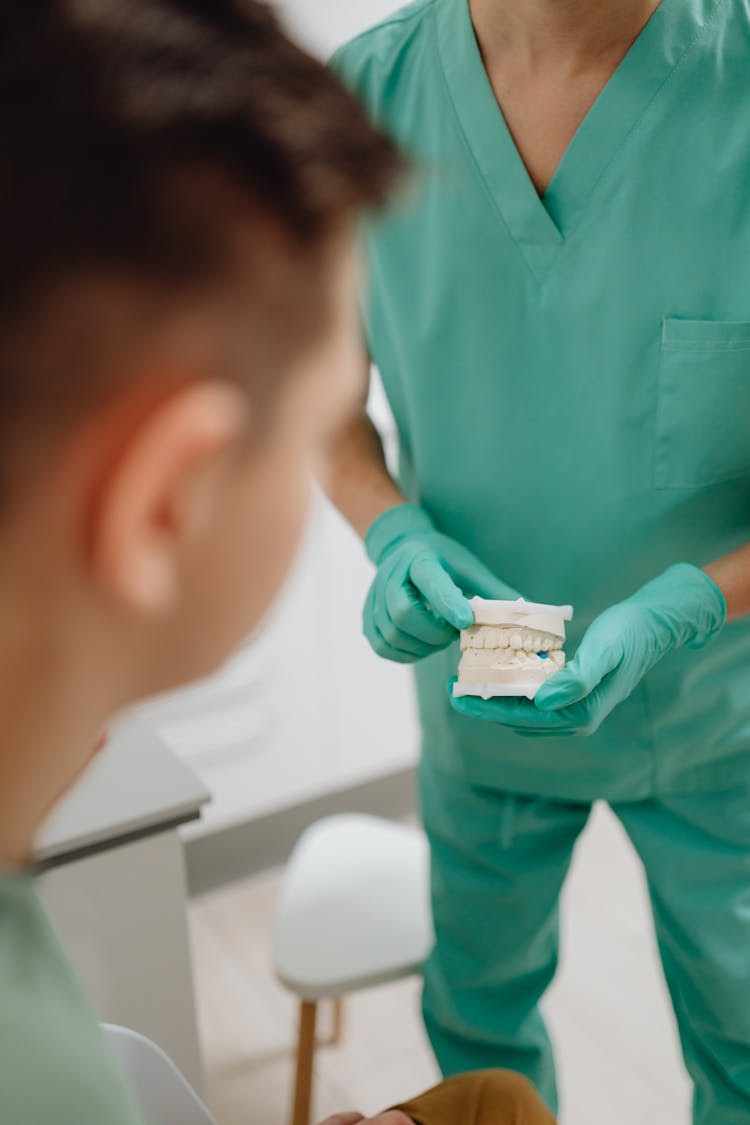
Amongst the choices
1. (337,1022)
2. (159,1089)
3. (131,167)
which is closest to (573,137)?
(131,167)

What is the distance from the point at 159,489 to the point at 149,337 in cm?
6

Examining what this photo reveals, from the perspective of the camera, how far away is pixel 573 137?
3.65 feet

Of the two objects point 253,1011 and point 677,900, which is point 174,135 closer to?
point 677,900

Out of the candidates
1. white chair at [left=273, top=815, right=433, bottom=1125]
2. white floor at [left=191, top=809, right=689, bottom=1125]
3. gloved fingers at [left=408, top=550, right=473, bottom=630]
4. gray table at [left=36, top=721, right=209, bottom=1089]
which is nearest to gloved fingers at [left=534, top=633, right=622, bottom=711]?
gloved fingers at [left=408, top=550, right=473, bottom=630]

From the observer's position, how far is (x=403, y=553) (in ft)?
3.88

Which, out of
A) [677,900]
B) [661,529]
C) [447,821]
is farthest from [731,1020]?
[661,529]

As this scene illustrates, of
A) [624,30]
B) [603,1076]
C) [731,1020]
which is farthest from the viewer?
[603,1076]

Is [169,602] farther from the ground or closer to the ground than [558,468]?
farther from the ground

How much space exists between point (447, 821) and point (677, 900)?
0.87 feet

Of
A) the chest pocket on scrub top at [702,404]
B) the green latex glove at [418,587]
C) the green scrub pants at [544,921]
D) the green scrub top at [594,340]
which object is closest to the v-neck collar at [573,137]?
the green scrub top at [594,340]

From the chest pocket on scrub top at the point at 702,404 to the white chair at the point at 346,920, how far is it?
2.04ft

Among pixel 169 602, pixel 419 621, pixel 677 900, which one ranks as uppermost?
pixel 169 602

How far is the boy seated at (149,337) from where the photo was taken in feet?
1.34

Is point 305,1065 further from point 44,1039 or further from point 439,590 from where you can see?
point 44,1039
